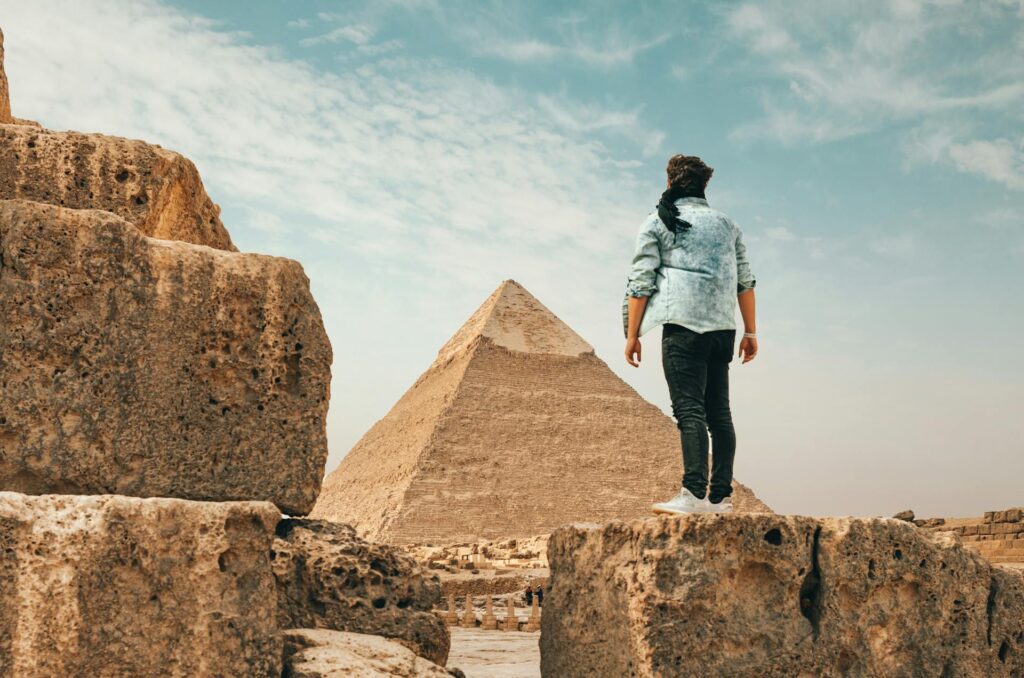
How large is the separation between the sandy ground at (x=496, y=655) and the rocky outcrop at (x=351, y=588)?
1.08 m

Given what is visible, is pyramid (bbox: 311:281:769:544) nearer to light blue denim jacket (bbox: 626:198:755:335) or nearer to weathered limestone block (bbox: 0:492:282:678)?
light blue denim jacket (bbox: 626:198:755:335)

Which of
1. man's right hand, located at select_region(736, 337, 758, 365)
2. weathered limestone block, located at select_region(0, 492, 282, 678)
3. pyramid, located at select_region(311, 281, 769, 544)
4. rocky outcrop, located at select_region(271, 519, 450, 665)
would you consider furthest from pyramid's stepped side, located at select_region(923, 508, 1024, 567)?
pyramid, located at select_region(311, 281, 769, 544)

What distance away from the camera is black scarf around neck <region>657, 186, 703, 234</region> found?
12.8 feet

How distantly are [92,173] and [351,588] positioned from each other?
5.13 feet

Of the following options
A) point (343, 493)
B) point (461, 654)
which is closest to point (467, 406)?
point (343, 493)

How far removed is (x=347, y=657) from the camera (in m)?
3.11

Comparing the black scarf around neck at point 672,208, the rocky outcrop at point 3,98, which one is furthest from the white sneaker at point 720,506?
the rocky outcrop at point 3,98

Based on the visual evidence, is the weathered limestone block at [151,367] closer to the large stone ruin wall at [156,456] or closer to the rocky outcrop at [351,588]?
the large stone ruin wall at [156,456]

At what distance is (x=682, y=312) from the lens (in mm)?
3801

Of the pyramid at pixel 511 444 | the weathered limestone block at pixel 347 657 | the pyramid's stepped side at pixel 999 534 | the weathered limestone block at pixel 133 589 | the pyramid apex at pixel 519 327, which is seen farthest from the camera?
the pyramid apex at pixel 519 327

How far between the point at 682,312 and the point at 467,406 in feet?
263

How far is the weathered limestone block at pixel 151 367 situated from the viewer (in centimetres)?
322

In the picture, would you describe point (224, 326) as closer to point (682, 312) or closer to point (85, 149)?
point (85, 149)

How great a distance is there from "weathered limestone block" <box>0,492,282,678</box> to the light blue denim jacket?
1475 mm
